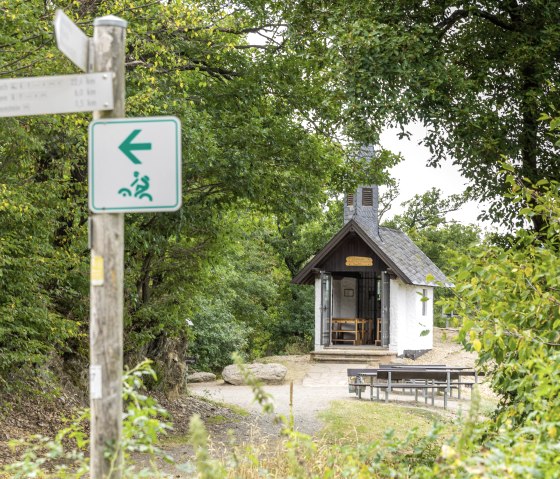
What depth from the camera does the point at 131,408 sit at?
15.5ft

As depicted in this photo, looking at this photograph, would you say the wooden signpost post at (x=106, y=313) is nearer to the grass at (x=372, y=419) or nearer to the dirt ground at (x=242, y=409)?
the dirt ground at (x=242, y=409)

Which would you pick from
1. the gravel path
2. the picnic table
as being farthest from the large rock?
the picnic table

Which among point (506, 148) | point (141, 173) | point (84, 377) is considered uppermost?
point (506, 148)

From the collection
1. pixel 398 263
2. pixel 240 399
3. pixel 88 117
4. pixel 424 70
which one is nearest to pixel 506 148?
pixel 424 70

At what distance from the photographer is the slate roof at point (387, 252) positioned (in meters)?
30.3

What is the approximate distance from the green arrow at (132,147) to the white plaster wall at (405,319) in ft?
82.9

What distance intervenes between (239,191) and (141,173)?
1024 centimetres

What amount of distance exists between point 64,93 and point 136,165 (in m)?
0.52

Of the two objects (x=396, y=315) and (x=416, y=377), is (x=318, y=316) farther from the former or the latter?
(x=416, y=377)

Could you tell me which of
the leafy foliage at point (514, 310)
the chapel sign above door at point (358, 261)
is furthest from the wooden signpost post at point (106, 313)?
the chapel sign above door at point (358, 261)

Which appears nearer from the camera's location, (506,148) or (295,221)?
(506,148)

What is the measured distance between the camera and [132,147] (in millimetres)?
4281

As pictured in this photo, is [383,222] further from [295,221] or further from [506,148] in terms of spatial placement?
[506,148]

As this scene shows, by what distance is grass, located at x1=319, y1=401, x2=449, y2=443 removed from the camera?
14.5 m
